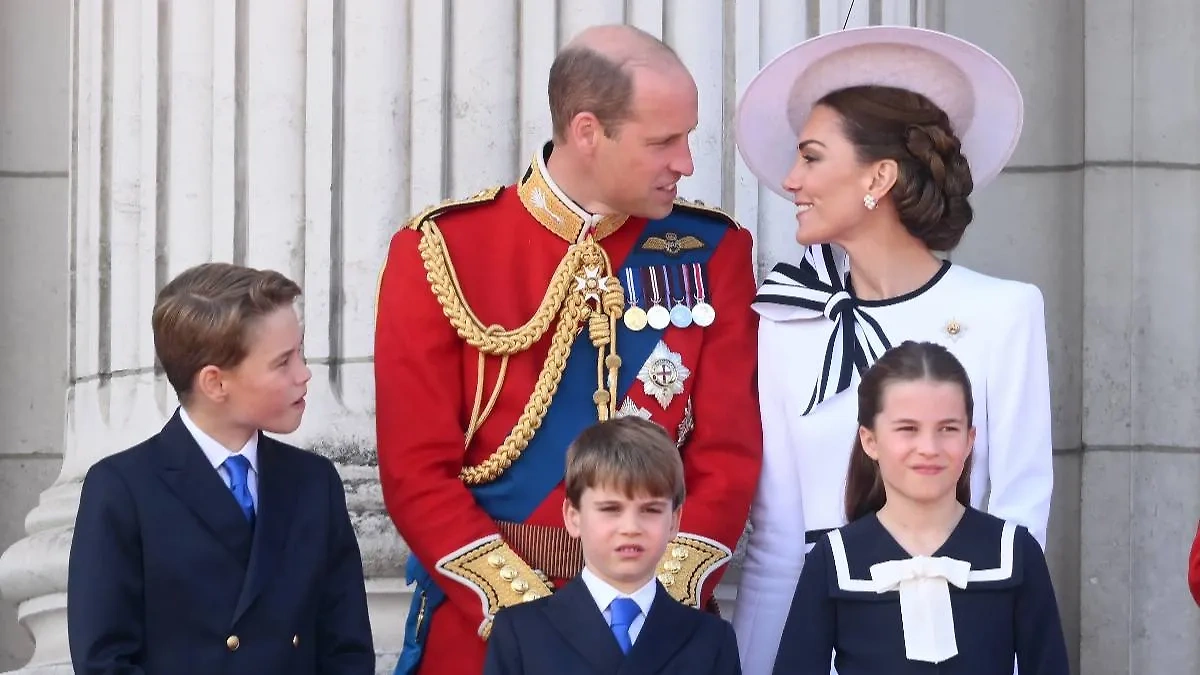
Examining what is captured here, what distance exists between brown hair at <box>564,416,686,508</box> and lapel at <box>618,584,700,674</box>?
19 centimetres

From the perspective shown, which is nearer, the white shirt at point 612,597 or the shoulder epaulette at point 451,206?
the white shirt at point 612,597

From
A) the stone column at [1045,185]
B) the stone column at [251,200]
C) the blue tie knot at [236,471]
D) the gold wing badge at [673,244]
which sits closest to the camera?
the blue tie knot at [236,471]

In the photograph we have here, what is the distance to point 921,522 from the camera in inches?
167

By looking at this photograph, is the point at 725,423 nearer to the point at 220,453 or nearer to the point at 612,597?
the point at 612,597

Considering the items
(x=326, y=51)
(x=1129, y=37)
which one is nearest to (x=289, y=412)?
(x=326, y=51)

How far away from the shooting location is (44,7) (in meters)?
6.54

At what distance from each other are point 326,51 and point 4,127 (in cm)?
150

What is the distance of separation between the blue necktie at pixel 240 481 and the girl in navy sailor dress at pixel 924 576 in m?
1.01

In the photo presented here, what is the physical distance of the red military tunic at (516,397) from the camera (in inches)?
176

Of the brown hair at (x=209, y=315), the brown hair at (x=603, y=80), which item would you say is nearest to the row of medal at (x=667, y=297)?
the brown hair at (x=603, y=80)

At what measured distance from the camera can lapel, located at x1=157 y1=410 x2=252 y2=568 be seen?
4.23m

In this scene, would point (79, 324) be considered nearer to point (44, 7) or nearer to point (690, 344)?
point (44, 7)

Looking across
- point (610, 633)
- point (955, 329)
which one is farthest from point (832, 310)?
point (610, 633)

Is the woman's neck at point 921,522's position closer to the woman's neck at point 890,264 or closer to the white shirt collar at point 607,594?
the white shirt collar at point 607,594
